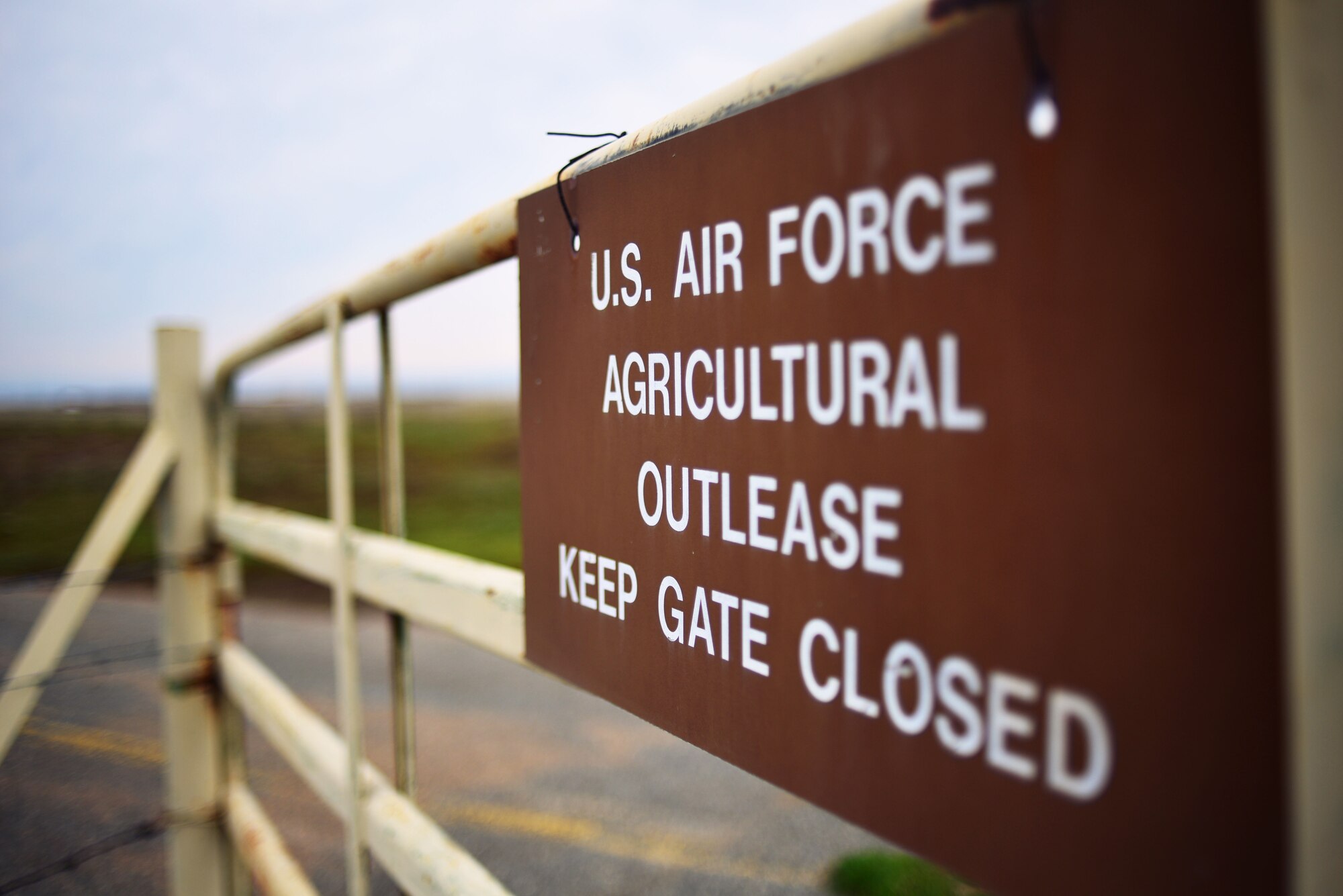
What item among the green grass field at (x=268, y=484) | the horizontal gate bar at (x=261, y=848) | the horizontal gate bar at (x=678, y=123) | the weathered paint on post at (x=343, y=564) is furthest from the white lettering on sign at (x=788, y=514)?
the green grass field at (x=268, y=484)

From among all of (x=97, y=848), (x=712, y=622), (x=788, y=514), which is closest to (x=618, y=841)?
(x=97, y=848)

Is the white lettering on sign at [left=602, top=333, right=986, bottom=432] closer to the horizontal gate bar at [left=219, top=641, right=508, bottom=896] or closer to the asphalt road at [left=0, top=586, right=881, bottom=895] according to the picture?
the horizontal gate bar at [left=219, top=641, right=508, bottom=896]

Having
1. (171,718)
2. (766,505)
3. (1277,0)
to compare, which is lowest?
(171,718)

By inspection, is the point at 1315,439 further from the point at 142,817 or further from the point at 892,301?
the point at 142,817

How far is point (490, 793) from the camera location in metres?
4.79

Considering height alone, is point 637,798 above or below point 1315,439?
below

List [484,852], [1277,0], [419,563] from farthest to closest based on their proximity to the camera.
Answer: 1. [484,852]
2. [419,563]
3. [1277,0]

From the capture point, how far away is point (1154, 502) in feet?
1.31

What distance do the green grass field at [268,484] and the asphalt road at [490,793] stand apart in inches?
89.9

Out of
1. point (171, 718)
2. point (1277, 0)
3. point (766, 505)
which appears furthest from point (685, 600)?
point (171, 718)

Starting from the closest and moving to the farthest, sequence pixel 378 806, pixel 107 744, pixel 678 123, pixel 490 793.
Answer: pixel 678 123 < pixel 378 806 < pixel 107 744 < pixel 490 793

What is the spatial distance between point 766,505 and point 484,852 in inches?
163

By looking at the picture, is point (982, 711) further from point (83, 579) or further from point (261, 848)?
point (83, 579)

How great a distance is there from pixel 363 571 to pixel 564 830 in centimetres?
347
